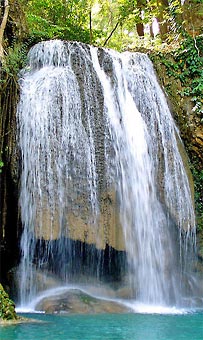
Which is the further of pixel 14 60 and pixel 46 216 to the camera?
pixel 14 60

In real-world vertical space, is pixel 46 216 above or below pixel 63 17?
below

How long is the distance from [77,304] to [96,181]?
2446 millimetres

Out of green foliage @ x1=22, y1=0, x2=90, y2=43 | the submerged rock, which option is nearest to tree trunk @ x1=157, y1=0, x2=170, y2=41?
green foliage @ x1=22, y1=0, x2=90, y2=43

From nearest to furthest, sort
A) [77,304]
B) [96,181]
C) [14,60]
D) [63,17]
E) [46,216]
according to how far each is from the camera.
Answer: [77,304] < [46,216] < [96,181] < [14,60] < [63,17]

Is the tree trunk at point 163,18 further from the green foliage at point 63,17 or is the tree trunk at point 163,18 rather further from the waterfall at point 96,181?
the waterfall at point 96,181

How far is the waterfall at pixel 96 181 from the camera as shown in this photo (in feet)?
27.8

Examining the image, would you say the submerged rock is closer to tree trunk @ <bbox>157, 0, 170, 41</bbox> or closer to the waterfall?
the waterfall

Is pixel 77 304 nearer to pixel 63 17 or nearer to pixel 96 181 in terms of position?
pixel 96 181

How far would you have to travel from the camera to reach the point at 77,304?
7.48m

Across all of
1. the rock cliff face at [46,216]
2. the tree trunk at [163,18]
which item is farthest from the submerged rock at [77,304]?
the tree trunk at [163,18]

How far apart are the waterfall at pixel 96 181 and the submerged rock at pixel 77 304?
0.66 m

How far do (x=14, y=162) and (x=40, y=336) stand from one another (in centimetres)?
432

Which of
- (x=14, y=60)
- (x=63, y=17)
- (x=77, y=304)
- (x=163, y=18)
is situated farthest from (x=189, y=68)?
(x=77, y=304)

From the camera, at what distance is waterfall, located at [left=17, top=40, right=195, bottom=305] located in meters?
8.48
